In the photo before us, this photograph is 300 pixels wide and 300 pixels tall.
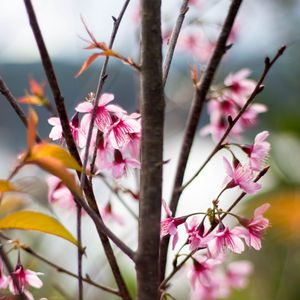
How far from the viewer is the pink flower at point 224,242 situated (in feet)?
2.07

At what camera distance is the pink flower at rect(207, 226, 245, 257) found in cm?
63

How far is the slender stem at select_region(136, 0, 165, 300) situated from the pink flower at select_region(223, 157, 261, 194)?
147 millimetres

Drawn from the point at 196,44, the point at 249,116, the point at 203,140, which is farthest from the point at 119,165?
the point at 203,140

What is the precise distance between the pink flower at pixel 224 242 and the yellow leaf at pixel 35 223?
15cm

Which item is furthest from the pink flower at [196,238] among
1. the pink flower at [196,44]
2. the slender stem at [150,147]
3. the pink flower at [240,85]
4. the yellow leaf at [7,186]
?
the pink flower at [196,44]

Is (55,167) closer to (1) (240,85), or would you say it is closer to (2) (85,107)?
(2) (85,107)

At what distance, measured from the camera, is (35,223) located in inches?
21.5

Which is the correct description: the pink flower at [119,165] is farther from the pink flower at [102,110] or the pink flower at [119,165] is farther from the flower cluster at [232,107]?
the flower cluster at [232,107]

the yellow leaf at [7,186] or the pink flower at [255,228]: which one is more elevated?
the pink flower at [255,228]

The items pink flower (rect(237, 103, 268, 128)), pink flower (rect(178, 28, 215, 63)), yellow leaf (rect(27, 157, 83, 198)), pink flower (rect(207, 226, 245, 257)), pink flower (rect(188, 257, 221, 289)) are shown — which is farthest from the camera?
pink flower (rect(178, 28, 215, 63))

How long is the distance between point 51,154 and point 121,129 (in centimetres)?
18

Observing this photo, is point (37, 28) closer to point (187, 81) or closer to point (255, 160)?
point (255, 160)

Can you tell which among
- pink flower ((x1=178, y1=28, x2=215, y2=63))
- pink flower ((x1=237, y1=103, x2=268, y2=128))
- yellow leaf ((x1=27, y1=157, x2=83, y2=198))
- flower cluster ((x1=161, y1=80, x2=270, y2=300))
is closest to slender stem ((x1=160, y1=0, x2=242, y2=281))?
flower cluster ((x1=161, y1=80, x2=270, y2=300))

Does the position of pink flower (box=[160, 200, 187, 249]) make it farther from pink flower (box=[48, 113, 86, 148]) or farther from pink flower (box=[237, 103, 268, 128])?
pink flower (box=[237, 103, 268, 128])
